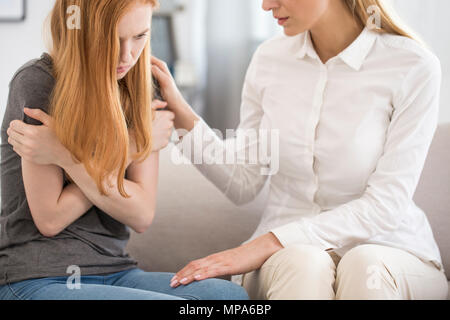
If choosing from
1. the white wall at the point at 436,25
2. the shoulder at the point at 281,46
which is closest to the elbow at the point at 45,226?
the shoulder at the point at 281,46

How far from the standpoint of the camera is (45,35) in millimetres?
1028

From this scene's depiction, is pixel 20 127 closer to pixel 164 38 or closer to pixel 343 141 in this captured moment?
pixel 343 141

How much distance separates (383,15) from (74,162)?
0.72 metres

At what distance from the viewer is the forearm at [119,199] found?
39.3 inches

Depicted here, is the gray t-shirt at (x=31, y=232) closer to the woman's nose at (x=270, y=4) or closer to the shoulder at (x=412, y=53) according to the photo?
the woman's nose at (x=270, y=4)

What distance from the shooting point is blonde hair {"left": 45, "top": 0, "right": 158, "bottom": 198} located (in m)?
0.96

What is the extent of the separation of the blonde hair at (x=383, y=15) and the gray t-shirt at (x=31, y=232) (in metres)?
0.66

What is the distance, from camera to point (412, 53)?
3.69 feet

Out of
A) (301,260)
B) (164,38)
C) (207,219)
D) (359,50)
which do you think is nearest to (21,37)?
(164,38)

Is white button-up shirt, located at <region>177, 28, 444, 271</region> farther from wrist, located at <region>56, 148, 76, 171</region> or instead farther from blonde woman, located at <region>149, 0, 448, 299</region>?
wrist, located at <region>56, 148, 76, 171</region>

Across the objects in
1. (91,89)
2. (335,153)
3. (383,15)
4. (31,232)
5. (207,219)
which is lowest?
(207,219)

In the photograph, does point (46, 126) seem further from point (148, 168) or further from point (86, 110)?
point (148, 168)
